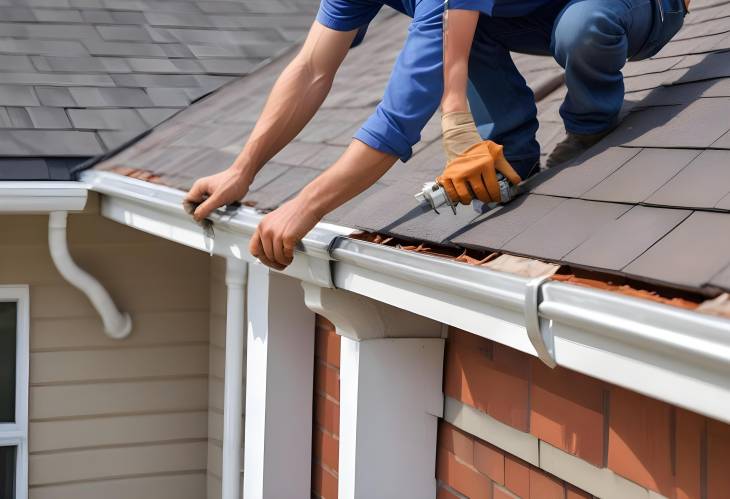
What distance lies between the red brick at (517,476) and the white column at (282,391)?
139 cm


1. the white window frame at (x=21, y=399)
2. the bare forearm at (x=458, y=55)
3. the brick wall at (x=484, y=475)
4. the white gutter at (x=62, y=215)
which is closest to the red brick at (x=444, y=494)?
the brick wall at (x=484, y=475)

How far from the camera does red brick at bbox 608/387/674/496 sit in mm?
2266

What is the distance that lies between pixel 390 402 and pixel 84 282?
2.61m

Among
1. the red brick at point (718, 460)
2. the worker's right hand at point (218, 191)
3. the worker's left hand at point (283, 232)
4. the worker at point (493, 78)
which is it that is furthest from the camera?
the worker's right hand at point (218, 191)

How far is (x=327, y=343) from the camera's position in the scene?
4.20 meters

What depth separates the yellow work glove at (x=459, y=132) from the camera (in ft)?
8.05

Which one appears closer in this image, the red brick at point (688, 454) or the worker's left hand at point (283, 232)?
the red brick at point (688, 454)

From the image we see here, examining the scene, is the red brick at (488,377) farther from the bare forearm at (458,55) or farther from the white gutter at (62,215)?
the white gutter at (62,215)

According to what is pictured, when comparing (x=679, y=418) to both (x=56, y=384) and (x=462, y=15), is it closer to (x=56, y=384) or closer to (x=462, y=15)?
Answer: (x=462, y=15)

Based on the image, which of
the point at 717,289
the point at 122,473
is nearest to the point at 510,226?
the point at 717,289

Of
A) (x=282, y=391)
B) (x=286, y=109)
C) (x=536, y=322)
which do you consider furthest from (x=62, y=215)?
(x=536, y=322)

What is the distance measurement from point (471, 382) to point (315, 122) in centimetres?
172

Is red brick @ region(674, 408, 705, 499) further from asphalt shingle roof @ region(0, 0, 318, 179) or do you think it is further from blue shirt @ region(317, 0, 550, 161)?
asphalt shingle roof @ region(0, 0, 318, 179)

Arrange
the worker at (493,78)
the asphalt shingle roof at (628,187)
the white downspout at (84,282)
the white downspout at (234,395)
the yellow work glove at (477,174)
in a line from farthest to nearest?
the white downspout at (84,282) → the white downspout at (234,395) → the worker at (493,78) → the yellow work glove at (477,174) → the asphalt shingle roof at (628,187)
